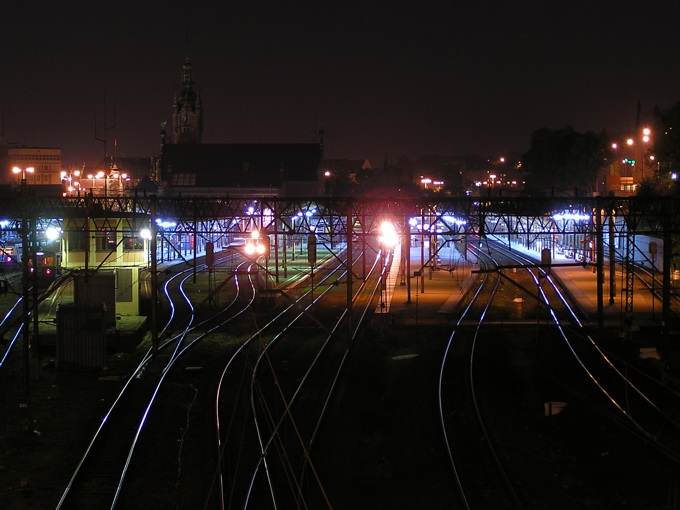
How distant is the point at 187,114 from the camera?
Result: 83000 mm

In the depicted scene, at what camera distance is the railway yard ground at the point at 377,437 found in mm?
9320

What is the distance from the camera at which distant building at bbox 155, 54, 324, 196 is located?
71.3 meters

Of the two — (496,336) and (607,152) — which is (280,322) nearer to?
(496,336)

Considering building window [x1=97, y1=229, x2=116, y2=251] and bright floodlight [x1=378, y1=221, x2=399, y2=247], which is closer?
building window [x1=97, y1=229, x2=116, y2=251]

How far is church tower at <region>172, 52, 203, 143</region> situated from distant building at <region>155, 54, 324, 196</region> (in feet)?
27.6

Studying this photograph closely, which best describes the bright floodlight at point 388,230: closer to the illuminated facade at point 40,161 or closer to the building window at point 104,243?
the building window at point 104,243

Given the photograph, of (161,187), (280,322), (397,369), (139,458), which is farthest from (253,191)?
(139,458)

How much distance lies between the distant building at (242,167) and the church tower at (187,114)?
27.6 feet

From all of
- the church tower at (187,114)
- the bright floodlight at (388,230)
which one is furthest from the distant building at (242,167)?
the bright floodlight at (388,230)

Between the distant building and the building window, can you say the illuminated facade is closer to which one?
the distant building

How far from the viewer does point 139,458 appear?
10.5 meters

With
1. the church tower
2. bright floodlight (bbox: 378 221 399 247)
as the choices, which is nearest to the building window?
bright floodlight (bbox: 378 221 399 247)

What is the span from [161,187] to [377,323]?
51.7 metres

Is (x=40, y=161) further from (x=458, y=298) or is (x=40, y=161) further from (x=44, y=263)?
(x=458, y=298)
